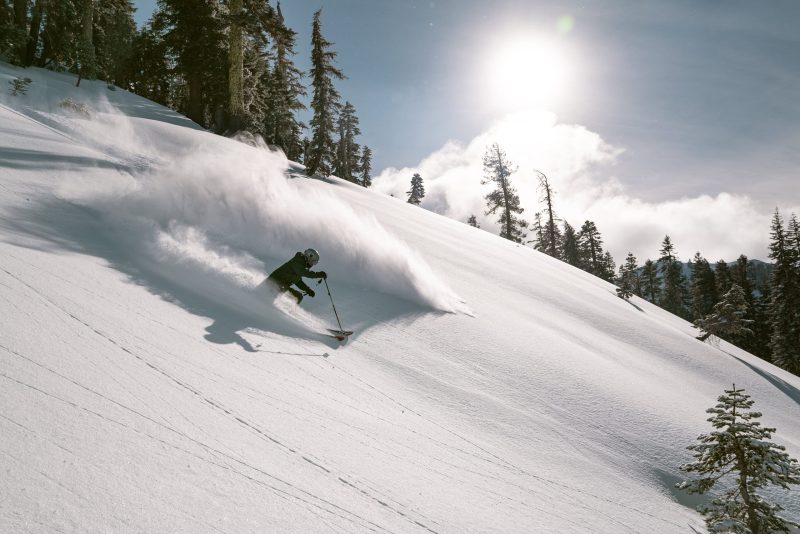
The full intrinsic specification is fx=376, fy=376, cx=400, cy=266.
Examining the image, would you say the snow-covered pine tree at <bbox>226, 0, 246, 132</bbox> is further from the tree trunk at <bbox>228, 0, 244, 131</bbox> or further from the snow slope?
the snow slope

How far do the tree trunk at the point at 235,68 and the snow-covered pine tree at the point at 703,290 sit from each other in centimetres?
6148

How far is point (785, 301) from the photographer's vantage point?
38.0 meters

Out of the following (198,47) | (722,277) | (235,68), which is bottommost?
(235,68)

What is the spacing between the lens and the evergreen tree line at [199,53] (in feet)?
59.6

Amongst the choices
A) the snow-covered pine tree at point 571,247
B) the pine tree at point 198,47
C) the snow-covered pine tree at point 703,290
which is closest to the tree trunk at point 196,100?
the pine tree at point 198,47

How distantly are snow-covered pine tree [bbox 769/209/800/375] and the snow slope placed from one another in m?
36.0

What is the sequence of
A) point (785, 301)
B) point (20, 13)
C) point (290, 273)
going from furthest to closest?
point (785, 301) < point (20, 13) < point (290, 273)

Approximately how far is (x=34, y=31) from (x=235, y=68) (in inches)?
450

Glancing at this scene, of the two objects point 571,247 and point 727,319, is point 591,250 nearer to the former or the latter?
point 571,247

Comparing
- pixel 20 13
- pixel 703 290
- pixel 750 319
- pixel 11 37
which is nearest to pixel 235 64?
pixel 11 37

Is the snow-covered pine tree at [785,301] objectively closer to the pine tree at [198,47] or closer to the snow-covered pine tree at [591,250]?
the snow-covered pine tree at [591,250]

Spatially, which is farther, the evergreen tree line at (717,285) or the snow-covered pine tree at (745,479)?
the evergreen tree line at (717,285)

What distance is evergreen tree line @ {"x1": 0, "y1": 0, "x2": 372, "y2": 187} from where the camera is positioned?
18172 millimetres

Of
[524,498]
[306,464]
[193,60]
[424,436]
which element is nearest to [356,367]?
[424,436]
